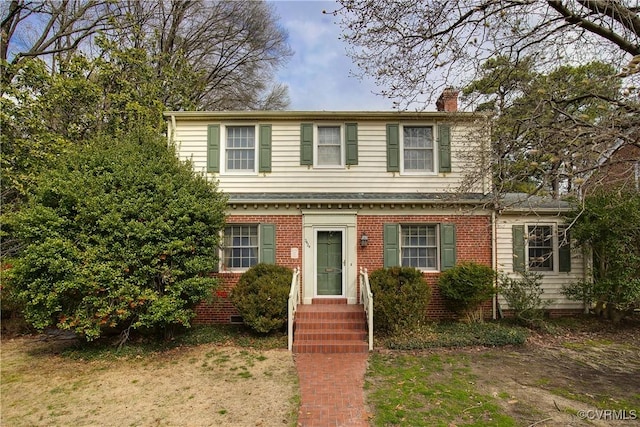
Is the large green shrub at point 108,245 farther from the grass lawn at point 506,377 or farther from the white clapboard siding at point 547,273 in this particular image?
the white clapboard siding at point 547,273

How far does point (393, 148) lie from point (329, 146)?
1902 mm

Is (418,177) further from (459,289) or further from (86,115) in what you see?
(86,115)

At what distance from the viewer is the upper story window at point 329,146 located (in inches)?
408

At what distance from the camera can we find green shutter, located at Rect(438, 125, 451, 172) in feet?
33.1

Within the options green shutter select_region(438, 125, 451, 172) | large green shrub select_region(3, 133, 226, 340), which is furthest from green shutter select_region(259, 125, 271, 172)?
green shutter select_region(438, 125, 451, 172)

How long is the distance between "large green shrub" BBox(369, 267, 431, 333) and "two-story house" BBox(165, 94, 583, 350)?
4.74 feet

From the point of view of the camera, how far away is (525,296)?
921 cm

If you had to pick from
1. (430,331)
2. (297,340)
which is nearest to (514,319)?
(430,331)

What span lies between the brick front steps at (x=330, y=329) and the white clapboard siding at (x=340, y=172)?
11.3 feet

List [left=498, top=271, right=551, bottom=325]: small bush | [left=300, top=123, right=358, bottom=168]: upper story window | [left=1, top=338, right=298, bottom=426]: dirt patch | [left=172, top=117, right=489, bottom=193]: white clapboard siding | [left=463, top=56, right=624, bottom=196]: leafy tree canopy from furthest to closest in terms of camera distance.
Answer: [left=300, top=123, right=358, bottom=168]: upper story window, [left=172, top=117, right=489, bottom=193]: white clapboard siding, [left=498, top=271, right=551, bottom=325]: small bush, [left=1, top=338, right=298, bottom=426]: dirt patch, [left=463, top=56, right=624, bottom=196]: leafy tree canopy

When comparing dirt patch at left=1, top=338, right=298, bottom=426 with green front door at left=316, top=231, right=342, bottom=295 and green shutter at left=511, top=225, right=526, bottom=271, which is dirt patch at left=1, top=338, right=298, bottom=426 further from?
green shutter at left=511, top=225, right=526, bottom=271

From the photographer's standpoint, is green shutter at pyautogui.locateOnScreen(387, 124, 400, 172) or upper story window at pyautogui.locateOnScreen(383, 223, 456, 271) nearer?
upper story window at pyautogui.locateOnScreen(383, 223, 456, 271)

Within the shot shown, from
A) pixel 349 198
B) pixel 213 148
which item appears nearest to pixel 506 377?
pixel 349 198

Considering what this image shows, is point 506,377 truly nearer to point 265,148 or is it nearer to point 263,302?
point 263,302
